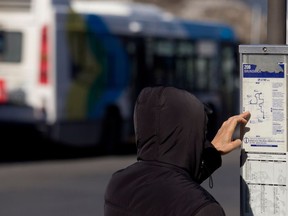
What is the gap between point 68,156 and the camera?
2259 centimetres

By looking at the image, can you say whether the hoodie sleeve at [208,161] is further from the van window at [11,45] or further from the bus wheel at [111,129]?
the bus wheel at [111,129]

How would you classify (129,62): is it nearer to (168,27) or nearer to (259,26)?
(168,27)

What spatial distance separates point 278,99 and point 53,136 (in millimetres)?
15757

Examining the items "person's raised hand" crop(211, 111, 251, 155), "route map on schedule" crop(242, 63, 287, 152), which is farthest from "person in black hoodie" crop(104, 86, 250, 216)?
"route map on schedule" crop(242, 63, 287, 152)

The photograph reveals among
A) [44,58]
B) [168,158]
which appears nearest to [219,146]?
[168,158]

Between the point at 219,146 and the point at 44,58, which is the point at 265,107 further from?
the point at 44,58

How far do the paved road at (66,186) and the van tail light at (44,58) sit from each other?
58.5 inches

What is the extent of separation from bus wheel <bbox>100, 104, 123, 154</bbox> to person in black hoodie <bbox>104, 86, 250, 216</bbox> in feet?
58.8

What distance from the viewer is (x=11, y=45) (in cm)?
2122

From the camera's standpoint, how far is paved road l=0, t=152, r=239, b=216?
548 inches

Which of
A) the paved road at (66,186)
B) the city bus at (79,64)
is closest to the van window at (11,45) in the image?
the city bus at (79,64)

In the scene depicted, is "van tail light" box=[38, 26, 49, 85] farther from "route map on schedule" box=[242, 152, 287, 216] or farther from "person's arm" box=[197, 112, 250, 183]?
"person's arm" box=[197, 112, 250, 183]

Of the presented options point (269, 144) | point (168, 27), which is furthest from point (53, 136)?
point (269, 144)

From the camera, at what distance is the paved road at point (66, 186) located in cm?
1391
